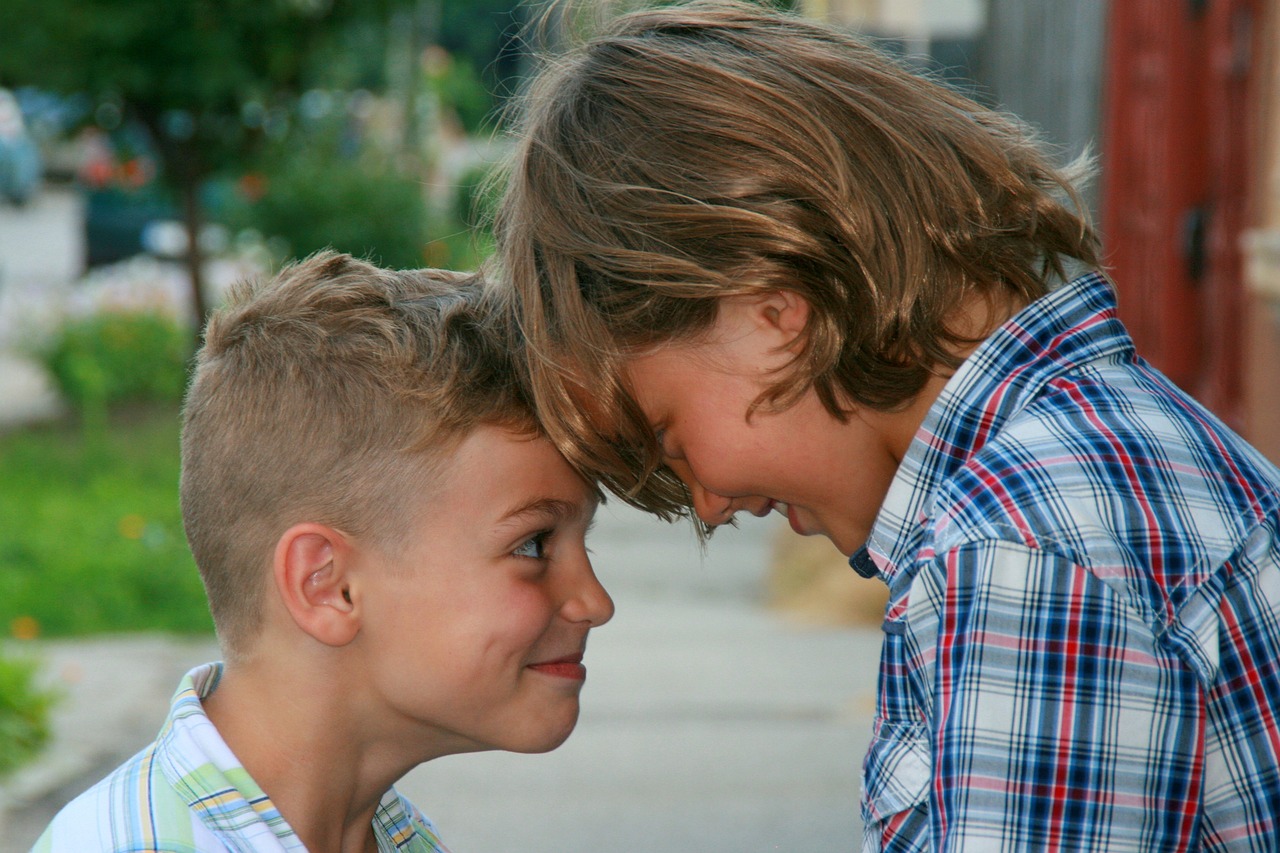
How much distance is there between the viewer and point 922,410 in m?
1.77

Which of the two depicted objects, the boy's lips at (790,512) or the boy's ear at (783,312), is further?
the boy's lips at (790,512)

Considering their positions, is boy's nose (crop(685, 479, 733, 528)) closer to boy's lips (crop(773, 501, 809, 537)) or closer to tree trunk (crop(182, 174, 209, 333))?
boy's lips (crop(773, 501, 809, 537))

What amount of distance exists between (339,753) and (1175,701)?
1033mm

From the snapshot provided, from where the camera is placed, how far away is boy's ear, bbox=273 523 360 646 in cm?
183

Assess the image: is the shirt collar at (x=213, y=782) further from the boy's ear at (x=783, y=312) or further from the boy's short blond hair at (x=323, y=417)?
the boy's ear at (x=783, y=312)

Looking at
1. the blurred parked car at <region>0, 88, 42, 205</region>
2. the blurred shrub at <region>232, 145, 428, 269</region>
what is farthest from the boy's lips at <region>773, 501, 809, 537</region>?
the blurred parked car at <region>0, 88, 42, 205</region>

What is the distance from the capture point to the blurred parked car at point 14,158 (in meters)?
18.1

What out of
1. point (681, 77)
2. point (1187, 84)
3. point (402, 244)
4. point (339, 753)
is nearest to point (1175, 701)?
point (681, 77)

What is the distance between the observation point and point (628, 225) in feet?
5.66

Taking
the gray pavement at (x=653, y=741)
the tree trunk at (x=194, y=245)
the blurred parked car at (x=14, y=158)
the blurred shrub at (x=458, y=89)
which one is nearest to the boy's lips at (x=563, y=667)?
the gray pavement at (x=653, y=741)

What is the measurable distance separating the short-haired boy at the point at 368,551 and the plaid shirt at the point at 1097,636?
1.85ft

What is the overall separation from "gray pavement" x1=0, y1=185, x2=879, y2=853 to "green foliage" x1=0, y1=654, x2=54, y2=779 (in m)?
0.06

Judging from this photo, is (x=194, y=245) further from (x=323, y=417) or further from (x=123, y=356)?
(x=323, y=417)

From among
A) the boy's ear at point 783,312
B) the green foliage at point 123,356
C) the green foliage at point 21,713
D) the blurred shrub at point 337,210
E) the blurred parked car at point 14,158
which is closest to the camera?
the boy's ear at point 783,312
